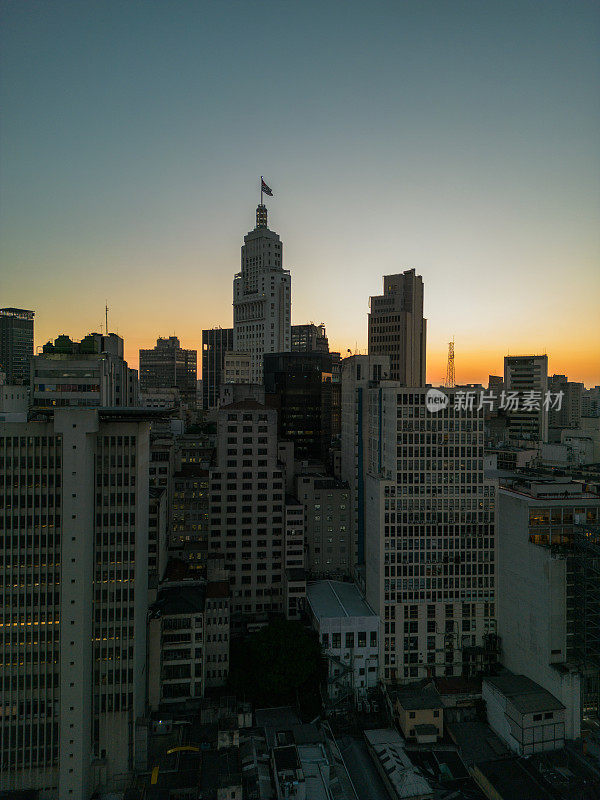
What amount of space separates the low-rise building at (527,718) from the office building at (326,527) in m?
43.6

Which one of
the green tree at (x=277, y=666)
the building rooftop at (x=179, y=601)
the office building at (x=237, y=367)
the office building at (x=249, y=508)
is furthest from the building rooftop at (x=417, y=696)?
the office building at (x=237, y=367)

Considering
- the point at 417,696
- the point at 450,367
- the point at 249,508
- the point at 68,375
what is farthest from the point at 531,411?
the point at 68,375

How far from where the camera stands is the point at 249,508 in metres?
100

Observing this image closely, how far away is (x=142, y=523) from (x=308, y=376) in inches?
3793

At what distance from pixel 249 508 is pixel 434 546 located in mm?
36011

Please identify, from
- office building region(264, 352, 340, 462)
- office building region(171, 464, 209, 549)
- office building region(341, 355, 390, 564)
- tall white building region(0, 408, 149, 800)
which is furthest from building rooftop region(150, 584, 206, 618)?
office building region(264, 352, 340, 462)

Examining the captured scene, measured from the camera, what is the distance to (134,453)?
214 ft

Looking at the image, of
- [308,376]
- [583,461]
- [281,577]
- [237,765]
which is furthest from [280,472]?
[583,461]

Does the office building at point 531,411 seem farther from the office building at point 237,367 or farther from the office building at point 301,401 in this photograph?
the office building at point 237,367

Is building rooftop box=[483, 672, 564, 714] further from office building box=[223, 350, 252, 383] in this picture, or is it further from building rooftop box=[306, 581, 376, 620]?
office building box=[223, 350, 252, 383]

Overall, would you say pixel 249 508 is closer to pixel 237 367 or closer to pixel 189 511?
pixel 189 511

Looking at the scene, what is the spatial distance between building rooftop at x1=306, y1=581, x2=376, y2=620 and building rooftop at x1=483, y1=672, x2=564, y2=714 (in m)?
19.4

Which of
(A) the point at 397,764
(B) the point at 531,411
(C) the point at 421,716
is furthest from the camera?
(B) the point at 531,411

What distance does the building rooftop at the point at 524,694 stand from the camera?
215 ft
